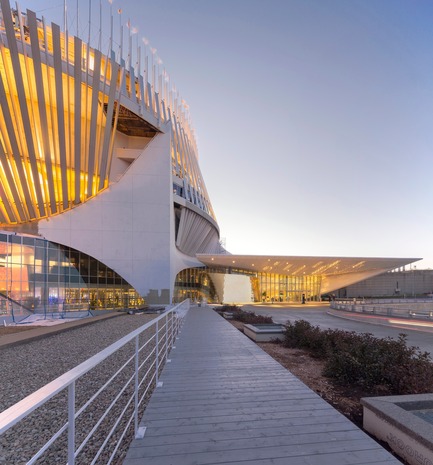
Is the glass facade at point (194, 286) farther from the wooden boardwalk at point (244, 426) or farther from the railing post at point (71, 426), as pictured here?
the railing post at point (71, 426)

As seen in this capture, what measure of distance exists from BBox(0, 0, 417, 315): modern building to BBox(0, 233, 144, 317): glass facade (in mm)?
93

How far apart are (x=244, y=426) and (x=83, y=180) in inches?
1090

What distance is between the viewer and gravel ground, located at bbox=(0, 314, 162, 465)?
4.09 m

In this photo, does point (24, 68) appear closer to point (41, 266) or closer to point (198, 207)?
point (41, 266)

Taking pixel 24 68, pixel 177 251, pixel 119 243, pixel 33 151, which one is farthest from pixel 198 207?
pixel 24 68

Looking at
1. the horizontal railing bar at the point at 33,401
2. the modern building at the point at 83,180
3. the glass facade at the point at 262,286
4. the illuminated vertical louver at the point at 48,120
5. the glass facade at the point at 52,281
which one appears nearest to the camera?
the horizontal railing bar at the point at 33,401

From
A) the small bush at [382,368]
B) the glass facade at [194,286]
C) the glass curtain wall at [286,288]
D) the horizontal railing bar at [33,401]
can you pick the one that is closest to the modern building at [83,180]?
the glass facade at [194,286]

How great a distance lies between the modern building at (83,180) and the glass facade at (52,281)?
9cm

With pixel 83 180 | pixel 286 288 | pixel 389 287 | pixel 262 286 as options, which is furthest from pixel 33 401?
pixel 389 287

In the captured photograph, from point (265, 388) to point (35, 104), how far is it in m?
27.3

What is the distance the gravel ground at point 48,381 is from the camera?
4.09 m

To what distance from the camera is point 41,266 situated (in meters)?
25.5

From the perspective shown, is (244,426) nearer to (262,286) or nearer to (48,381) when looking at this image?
(48,381)

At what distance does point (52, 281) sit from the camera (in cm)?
2619
